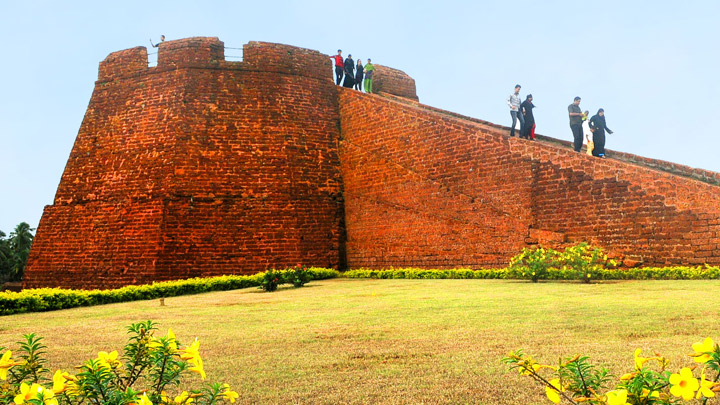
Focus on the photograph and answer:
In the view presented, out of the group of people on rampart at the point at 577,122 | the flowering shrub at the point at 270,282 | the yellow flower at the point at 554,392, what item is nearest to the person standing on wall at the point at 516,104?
the group of people on rampart at the point at 577,122

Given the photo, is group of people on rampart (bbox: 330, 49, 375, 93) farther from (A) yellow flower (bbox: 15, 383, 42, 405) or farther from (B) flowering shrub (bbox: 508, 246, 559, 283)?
(A) yellow flower (bbox: 15, 383, 42, 405)

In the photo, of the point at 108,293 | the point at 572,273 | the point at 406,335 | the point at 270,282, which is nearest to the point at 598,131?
the point at 572,273

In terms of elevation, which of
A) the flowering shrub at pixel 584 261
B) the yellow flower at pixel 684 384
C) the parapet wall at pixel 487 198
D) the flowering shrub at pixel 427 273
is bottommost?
the flowering shrub at pixel 427 273

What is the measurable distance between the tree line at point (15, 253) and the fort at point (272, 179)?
19519 millimetres

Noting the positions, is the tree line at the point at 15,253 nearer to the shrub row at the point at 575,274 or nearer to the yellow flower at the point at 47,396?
the shrub row at the point at 575,274

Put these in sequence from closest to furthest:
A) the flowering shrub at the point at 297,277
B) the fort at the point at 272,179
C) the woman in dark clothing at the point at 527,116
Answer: the flowering shrub at the point at 297,277 < the fort at the point at 272,179 < the woman in dark clothing at the point at 527,116

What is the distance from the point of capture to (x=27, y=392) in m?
1.88

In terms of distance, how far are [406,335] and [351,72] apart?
40.8ft

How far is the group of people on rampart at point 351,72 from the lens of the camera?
16.1 metres

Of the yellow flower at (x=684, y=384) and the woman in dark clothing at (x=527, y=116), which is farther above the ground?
the woman in dark clothing at (x=527, y=116)

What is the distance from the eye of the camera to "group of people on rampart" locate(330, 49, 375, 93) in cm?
1614

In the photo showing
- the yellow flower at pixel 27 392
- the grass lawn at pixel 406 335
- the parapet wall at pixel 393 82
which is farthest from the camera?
the parapet wall at pixel 393 82

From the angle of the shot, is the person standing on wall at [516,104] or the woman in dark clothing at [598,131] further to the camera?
the person standing on wall at [516,104]

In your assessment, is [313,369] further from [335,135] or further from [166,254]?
[335,135]
